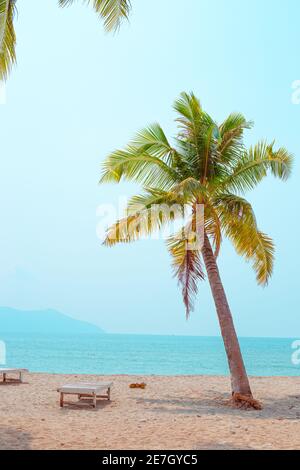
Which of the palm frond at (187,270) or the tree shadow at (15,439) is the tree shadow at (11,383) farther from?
the tree shadow at (15,439)

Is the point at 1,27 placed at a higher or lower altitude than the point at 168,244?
higher

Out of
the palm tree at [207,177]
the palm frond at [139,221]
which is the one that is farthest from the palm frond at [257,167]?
the palm frond at [139,221]

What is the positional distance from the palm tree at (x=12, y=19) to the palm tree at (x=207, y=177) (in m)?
4.82

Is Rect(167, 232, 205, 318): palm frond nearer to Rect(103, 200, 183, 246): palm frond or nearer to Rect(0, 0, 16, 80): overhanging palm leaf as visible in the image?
Rect(103, 200, 183, 246): palm frond

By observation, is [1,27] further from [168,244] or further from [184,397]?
[184,397]

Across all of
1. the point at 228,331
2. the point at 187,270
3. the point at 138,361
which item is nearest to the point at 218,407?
the point at 228,331

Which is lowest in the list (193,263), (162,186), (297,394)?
(297,394)

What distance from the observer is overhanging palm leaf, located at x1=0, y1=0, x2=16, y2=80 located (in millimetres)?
7503

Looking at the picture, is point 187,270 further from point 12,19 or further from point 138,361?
point 138,361

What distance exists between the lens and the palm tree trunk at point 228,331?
12.0 meters

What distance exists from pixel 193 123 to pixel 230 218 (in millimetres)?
2568

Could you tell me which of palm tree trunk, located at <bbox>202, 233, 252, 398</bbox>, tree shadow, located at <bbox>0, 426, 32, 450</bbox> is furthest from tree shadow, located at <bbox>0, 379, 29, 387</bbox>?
tree shadow, located at <bbox>0, 426, 32, 450</bbox>
